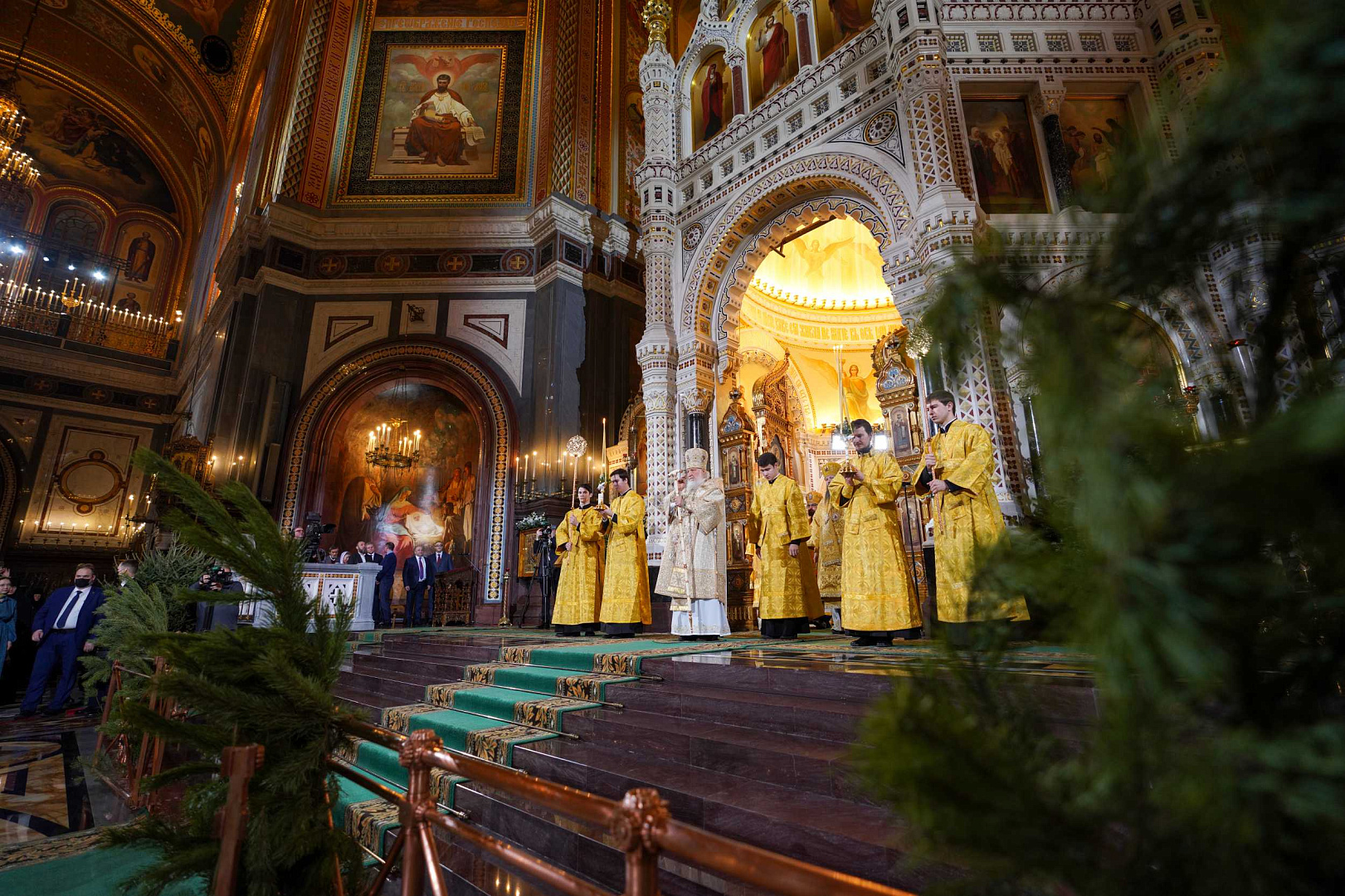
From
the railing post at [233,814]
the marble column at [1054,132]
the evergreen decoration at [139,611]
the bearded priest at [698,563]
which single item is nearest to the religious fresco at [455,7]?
the marble column at [1054,132]

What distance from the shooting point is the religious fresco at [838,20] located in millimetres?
8305

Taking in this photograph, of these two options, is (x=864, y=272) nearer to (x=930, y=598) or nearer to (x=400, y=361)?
(x=400, y=361)

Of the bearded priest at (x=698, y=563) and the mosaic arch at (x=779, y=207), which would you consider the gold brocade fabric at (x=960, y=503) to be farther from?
the mosaic arch at (x=779, y=207)

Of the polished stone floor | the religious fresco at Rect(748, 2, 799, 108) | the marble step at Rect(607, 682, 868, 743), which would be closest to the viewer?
the marble step at Rect(607, 682, 868, 743)

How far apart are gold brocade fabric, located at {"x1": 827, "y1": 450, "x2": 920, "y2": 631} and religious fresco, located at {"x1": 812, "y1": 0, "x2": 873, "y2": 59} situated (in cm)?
625

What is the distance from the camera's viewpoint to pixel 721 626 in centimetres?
627

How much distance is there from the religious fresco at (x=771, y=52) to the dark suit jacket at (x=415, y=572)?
910cm

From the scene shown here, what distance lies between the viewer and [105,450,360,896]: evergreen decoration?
156cm

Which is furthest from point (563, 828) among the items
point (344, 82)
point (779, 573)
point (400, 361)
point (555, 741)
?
point (344, 82)

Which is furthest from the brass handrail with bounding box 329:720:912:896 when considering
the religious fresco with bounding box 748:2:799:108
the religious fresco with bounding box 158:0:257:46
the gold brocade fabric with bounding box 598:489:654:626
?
the religious fresco with bounding box 158:0:257:46

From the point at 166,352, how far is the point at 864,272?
18.7 meters

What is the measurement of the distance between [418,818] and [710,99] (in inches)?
432

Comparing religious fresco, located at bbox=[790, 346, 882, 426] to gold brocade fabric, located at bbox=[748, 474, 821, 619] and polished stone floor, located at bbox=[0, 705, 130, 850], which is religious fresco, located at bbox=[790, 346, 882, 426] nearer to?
gold brocade fabric, located at bbox=[748, 474, 821, 619]

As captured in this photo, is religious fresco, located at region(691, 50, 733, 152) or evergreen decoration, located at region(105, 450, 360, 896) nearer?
evergreen decoration, located at region(105, 450, 360, 896)
